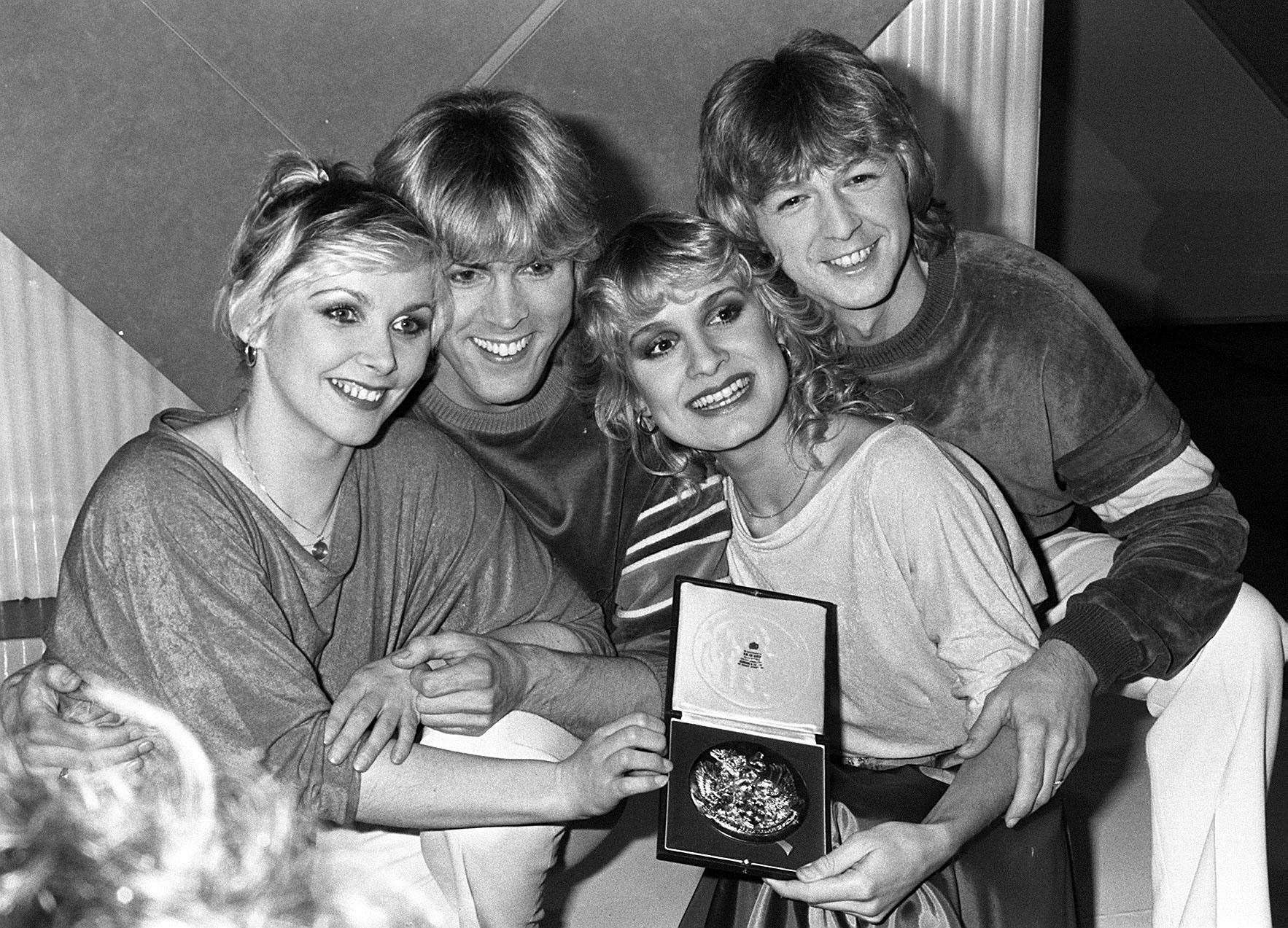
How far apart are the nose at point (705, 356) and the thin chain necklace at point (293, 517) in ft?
1.27

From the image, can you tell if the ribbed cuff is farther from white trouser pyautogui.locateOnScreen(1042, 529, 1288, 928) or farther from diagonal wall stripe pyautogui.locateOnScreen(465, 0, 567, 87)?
diagonal wall stripe pyautogui.locateOnScreen(465, 0, 567, 87)

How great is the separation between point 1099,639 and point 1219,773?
0.74 feet

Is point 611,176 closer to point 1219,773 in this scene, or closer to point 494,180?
point 494,180

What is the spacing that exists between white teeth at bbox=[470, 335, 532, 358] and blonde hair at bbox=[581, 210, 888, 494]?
75 millimetres

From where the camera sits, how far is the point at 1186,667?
63.4 inches

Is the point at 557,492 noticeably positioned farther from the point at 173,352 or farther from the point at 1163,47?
the point at 1163,47

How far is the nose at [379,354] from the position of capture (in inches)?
54.9

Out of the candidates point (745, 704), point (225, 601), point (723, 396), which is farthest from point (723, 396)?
point (225, 601)

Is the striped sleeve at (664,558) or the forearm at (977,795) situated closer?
the forearm at (977,795)

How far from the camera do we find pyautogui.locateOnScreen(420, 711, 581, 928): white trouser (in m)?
1.44

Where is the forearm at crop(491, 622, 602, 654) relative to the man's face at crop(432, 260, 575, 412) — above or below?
below

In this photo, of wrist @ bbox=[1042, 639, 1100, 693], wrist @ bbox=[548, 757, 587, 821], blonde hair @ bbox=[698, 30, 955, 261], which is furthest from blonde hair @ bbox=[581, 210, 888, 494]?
wrist @ bbox=[548, 757, 587, 821]

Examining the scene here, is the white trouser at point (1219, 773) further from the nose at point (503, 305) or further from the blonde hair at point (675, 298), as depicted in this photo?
the nose at point (503, 305)

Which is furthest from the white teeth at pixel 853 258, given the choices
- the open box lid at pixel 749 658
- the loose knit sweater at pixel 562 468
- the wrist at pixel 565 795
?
the wrist at pixel 565 795
